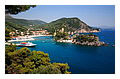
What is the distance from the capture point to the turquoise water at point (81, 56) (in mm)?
3559

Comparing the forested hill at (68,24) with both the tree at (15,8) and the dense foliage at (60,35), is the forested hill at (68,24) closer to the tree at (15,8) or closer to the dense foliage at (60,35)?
the dense foliage at (60,35)

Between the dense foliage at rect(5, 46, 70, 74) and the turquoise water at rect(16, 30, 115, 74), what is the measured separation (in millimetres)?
298

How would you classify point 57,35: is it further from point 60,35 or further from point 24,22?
point 24,22

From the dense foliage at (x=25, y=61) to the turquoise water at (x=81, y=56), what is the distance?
11.7 inches

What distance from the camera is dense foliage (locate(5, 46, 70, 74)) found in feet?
10.2

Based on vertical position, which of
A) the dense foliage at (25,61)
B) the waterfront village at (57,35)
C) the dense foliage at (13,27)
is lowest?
the dense foliage at (25,61)

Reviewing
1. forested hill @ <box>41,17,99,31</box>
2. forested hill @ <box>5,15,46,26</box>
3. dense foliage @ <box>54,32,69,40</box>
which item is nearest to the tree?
forested hill @ <box>5,15,46,26</box>

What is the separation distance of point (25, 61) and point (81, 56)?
1.64 meters

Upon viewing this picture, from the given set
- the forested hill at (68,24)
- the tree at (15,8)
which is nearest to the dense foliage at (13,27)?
the forested hill at (68,24)

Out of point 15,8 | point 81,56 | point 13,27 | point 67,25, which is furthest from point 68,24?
point 15,8

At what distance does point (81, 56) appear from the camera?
4.27 metres
